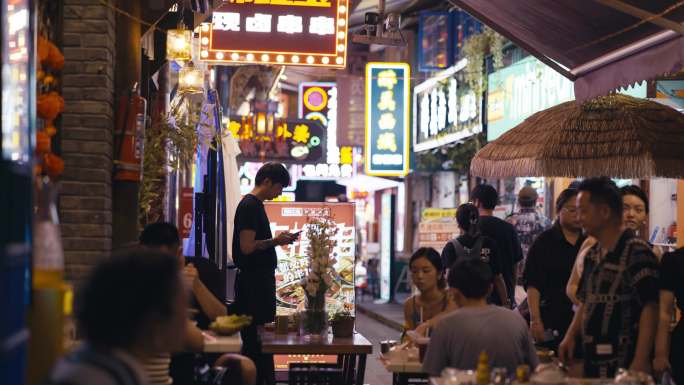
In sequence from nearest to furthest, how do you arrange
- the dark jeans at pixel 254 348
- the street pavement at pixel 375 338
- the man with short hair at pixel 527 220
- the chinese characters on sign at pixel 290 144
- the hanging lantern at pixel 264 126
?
the dark jeans at pixel 254 348
the man with short hair at pixel 527 220
the street pavement at pixel 375 338
the chinese characters on sign at pixel 290 144
the hanging lantern at pixel 264 126

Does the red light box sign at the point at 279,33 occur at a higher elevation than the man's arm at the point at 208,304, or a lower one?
higher

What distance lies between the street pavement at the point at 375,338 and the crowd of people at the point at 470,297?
243cm

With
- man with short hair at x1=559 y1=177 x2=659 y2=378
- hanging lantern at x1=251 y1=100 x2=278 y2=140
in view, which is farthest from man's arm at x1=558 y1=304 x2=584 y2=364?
hanging lantern at x1=251 y1=100 x2=278 y2=140

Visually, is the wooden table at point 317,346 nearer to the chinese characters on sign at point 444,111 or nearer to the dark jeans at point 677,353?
the dark jeans at point 677,353

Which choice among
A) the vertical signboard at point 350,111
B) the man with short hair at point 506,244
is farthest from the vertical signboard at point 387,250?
the man with short hair at point 506,244

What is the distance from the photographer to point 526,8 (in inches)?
378

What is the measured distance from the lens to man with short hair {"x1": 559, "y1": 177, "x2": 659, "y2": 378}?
6.50m

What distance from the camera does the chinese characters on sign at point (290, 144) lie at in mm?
22875

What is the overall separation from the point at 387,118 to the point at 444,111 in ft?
4.65

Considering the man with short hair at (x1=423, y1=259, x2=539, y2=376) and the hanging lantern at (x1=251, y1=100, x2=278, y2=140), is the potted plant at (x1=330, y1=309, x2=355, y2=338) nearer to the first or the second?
the man with short hair at (x1=423, y1=259, x2=539, y2=376)

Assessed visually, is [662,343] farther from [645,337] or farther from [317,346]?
[317,346]

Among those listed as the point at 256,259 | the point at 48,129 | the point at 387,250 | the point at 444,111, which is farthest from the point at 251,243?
the point at 387,250

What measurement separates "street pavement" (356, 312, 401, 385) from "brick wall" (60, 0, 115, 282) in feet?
16.5

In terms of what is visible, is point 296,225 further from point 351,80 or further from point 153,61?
point 351,80
